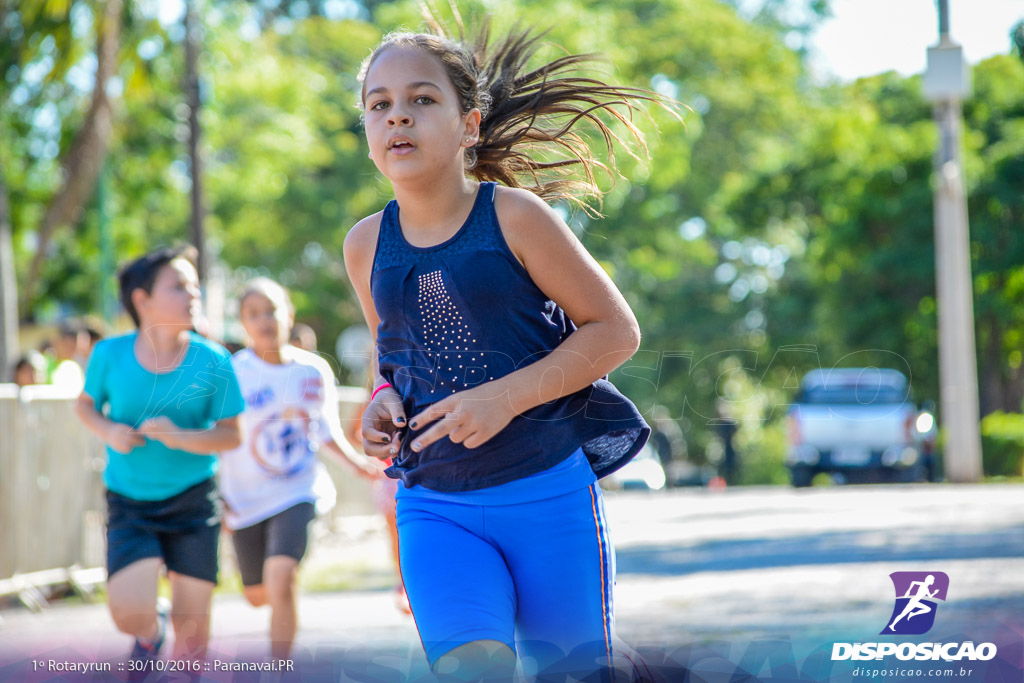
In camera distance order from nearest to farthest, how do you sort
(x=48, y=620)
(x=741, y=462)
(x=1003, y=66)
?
(x=48, y=620)
(x=1003, y=66)
(x=741, y=462)

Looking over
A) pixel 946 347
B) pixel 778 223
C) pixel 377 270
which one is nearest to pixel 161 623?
pixel 377 270

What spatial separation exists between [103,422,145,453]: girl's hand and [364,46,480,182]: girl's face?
95.3 inches

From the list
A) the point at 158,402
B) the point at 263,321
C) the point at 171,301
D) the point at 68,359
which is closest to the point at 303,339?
the point at 68,359

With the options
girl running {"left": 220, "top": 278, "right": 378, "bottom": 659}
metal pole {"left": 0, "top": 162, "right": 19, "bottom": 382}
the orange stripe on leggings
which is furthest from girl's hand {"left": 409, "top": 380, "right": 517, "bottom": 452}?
metal pole {"left": 0, "top": 162, "right": 19, "bottom": 382}

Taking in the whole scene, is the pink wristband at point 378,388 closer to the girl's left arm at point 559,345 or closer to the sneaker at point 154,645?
the girl's left arm at point 559,345

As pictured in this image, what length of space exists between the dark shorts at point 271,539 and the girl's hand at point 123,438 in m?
1.03

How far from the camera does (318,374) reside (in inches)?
252

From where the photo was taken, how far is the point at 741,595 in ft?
26.5

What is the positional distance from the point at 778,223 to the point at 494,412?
30432 millimetres

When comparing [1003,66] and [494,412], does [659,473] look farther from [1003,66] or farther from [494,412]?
[1003,66]

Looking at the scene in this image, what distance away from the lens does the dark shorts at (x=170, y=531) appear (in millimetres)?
5145

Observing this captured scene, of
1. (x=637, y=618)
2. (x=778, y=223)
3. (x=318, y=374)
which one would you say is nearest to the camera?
(x=318, y=374)

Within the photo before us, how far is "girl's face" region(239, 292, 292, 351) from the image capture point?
6258mm

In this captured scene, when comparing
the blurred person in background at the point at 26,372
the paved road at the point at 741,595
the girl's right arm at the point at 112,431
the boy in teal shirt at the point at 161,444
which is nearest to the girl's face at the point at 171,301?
the boy in teal shirt at the point at 161,444
